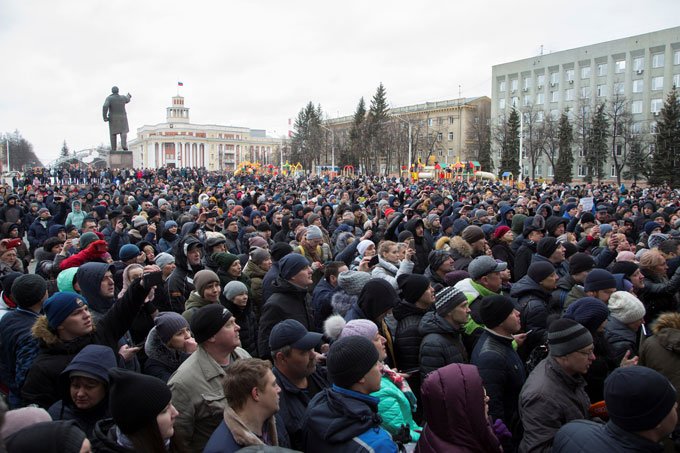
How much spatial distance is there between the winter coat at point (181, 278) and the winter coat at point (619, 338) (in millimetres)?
4406

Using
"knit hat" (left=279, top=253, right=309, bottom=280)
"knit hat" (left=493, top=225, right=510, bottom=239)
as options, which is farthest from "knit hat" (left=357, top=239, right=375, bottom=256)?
"knit hat" (left=493, top=225, right=510, bottom=239)

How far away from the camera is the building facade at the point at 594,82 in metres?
57.2

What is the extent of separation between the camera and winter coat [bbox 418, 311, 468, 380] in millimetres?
4004

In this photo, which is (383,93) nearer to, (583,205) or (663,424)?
(583,205)

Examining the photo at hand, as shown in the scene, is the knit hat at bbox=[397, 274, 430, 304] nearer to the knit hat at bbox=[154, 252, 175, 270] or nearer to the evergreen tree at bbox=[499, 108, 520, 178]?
the knit hat at bbox=[154, 252, 175, 270]

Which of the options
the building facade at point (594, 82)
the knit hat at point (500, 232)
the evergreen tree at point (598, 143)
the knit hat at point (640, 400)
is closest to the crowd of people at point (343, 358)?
the knit hat at point (640, 400)

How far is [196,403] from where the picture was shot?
332cm

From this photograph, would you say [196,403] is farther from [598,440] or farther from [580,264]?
[580,264]

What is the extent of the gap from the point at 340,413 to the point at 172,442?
3.62 feet

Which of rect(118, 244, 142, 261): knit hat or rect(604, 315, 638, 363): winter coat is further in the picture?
rect(118, 244, 142, 261): knit hat

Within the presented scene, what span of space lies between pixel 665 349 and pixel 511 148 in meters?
59.7

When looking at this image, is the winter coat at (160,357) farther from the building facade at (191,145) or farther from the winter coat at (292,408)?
the building facade at (191,145)

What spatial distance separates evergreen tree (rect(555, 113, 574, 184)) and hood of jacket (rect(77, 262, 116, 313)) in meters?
57.1

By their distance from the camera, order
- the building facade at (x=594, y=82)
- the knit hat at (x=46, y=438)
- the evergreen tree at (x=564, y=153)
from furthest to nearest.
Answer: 1. the building facade at (x=594, y=82)
2. the evergreen tree at (x=564, y=153)
3. the knit hat at (x=46, y=438)
